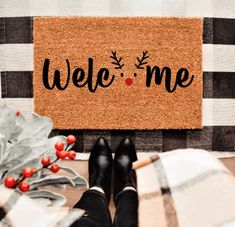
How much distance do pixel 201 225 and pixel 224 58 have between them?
888 mm

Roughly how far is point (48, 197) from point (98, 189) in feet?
1.05

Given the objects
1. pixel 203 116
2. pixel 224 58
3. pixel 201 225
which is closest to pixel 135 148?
pixel 203 116

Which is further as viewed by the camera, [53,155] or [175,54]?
[175,54]

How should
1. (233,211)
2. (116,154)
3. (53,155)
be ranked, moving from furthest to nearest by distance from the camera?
(116,154)
(53,155)
(233,211)

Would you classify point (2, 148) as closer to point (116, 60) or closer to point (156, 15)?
point (116, 60)

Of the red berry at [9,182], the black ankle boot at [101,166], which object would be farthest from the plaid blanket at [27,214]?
the black ankle boot at [101,166]

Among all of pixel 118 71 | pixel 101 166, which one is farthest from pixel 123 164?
pixel 118 71

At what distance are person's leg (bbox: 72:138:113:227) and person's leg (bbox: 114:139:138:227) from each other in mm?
30

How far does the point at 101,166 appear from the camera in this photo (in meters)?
1.27

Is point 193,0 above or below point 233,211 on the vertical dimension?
above

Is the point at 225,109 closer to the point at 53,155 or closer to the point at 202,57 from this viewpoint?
the point at 202,57

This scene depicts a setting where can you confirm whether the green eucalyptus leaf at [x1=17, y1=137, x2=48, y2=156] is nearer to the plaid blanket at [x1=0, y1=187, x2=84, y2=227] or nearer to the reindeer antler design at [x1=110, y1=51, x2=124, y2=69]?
the plaid blanket at [x1=0, y1=187, x2=84, y2=227]

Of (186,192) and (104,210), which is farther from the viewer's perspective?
(104,210)

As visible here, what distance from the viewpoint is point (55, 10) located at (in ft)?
4.45
